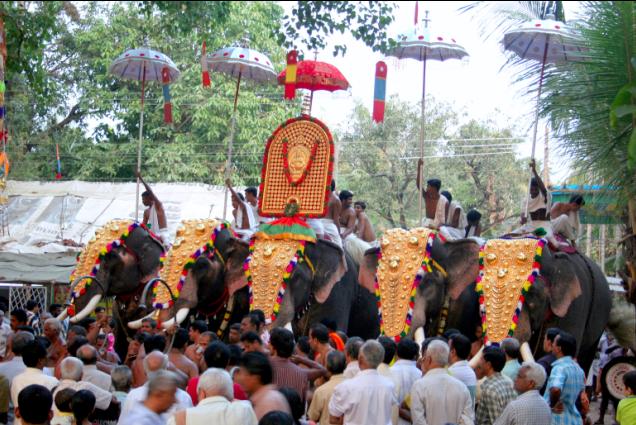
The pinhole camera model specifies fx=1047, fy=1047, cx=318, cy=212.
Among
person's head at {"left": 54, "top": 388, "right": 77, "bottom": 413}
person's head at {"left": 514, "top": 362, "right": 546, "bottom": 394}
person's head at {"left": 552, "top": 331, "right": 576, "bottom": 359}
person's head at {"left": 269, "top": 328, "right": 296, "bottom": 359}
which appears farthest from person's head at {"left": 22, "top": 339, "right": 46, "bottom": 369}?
person's head at {"left": 552, "top": 331, "right": 576, "bottom": 359}

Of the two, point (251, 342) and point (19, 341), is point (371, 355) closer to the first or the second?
point (251, 342)

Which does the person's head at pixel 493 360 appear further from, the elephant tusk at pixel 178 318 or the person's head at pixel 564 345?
the elephant tusk at pixel 178 318

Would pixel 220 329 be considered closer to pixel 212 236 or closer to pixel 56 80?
pixel 212 236

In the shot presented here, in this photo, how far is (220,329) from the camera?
12.3 metres

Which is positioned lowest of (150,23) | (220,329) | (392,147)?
(220,329)

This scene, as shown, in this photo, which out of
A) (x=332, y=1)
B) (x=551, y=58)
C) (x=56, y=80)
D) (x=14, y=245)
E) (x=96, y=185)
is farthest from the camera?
(x=56, y=80)

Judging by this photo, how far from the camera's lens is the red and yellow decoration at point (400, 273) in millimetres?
10719

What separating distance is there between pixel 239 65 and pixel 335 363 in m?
7.99

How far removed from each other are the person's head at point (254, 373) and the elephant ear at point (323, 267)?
20.5 ft

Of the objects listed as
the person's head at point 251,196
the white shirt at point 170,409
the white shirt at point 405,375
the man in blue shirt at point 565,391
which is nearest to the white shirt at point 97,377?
the white shirt at point 170,409

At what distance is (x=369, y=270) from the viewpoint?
1188 cm

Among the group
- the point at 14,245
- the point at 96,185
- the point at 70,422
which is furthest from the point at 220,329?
the point at 96,185

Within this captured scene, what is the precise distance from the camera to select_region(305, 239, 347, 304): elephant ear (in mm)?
11938

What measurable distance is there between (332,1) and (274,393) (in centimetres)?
504
